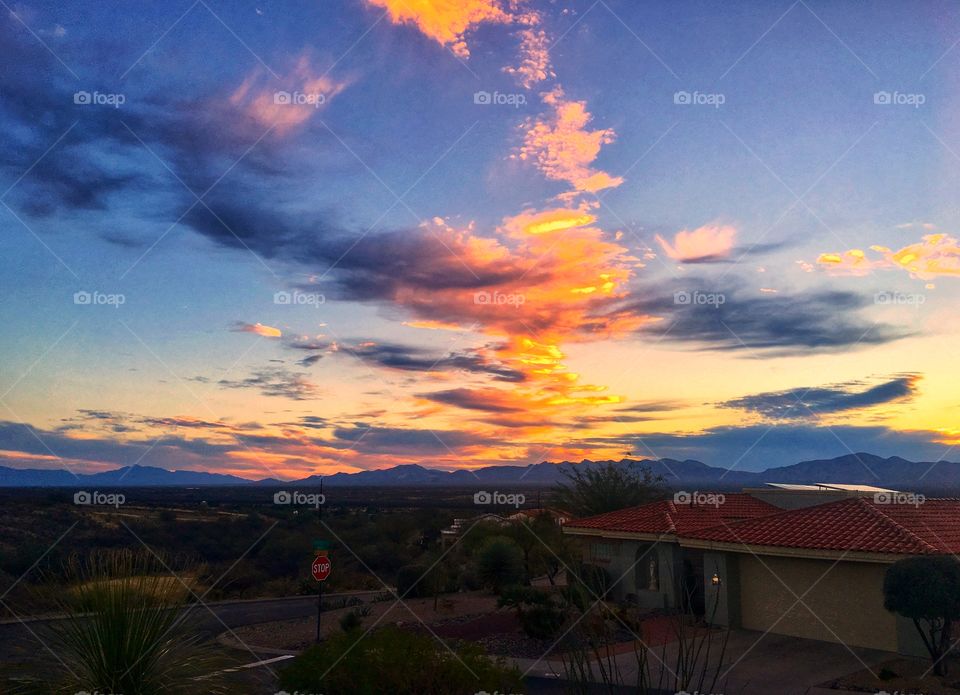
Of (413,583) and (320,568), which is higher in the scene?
(320,568)

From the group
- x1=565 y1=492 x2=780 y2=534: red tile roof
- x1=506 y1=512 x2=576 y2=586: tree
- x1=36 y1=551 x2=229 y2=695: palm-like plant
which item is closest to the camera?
A: x1=36 y1=551 x2=229 y2=695: palm-like plant

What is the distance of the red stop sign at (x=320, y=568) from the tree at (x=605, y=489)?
15493mm

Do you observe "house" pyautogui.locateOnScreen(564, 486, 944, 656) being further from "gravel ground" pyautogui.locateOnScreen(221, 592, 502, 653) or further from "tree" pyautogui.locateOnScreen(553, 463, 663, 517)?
"tree" pyautogui.locateOnScreen(553, 463, 663, 517)

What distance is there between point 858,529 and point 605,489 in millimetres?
16660

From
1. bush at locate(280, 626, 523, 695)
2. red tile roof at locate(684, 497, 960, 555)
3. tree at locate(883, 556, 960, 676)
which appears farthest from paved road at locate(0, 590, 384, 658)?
tree at locate(883, 556, 960, 676)

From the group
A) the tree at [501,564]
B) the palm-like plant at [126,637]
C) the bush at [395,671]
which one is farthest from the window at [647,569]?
the palm-like plant at [126,637]

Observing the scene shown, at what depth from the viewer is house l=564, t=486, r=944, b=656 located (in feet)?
58.5

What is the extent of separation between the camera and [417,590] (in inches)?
1254

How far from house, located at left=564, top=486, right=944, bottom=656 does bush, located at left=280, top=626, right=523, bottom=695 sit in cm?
756

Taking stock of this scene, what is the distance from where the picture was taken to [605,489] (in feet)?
116

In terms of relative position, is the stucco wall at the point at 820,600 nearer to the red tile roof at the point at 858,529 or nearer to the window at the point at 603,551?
the red tile roof at the point at 858,529

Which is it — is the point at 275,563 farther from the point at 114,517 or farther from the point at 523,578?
the point at 523,578

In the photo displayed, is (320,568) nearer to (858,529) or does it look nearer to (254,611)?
(254,611)

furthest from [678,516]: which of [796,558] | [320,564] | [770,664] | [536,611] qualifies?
[320,564]
